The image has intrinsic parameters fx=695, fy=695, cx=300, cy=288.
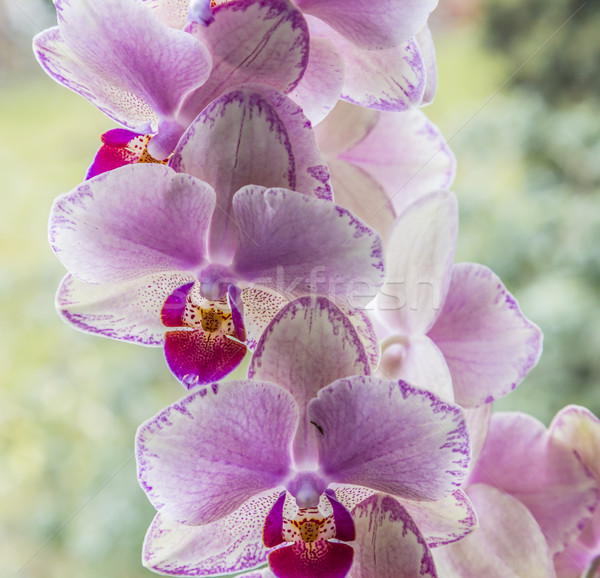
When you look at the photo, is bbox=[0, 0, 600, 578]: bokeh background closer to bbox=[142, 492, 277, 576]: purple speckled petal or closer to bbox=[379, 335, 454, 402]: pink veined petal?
bbox=[379, 335, 454, 402]: pink veined petal

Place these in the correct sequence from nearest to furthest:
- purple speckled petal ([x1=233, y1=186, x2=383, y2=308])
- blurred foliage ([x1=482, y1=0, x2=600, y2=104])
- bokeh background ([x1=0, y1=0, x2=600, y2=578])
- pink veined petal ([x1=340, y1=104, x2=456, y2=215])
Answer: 1. purple speckled petal ([x1=233, y1=186, x2=383, y2=308])
2. pink veined petal ([x1=340, y1=104, x2=456, y2=215])
3. bokeh background ([x1=0, y1=0, x2=600, y2=578])
4. blurred foliage ([x1=482, y1=0, x2=600, y2=104])

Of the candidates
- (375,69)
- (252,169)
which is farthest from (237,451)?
(375,69)

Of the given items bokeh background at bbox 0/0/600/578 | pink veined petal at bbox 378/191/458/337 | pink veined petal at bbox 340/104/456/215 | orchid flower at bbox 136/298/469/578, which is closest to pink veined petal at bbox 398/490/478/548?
orchid flower at bbox 136/298/469/578

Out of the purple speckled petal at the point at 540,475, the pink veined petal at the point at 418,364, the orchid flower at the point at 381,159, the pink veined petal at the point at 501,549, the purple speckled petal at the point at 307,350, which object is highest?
the orchid flower at the point at 381,159

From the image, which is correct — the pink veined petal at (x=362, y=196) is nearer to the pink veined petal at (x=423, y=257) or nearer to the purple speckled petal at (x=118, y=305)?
the pink veined petal at (x=423, y=257)

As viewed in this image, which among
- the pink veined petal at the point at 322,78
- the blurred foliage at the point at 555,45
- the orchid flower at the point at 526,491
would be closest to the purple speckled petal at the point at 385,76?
the pink veined petal at the point at 322,78

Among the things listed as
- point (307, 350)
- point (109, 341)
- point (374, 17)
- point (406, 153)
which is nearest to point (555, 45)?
point (109, 341)
